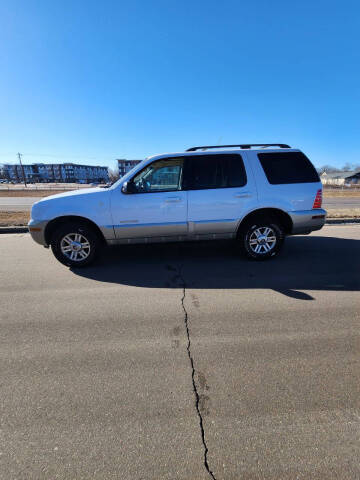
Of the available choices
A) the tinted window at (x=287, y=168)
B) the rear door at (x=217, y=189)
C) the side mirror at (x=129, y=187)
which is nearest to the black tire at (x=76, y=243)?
the side mirror at (x=129, y=187)

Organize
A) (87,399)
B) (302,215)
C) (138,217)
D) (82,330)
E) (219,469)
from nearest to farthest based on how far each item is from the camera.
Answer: (219,469) < (87,399) < (82,330) < (138,217) < (302,215)

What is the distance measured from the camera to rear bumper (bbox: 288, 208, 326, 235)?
436cm

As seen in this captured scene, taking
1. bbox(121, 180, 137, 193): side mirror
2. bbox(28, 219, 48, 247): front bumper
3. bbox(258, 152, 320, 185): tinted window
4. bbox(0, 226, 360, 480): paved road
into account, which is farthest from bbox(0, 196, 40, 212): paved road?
bbox(258, 152, 320, 185): tinted window

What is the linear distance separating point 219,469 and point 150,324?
1474mm

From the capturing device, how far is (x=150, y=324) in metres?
2.65

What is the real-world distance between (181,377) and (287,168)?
3949mm

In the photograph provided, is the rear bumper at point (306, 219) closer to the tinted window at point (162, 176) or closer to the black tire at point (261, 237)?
the black tire at point (261, 237)

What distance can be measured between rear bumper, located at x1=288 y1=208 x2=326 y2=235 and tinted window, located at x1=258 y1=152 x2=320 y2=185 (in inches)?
23.0

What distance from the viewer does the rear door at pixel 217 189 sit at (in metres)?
4.17

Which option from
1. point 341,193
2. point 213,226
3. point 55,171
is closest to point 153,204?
point 213,226

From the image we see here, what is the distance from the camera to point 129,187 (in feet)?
13.1

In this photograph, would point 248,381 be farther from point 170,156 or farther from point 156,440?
point 170,156

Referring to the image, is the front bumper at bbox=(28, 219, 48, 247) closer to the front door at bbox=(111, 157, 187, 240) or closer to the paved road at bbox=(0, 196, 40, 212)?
the front door at bbox=(111, 157, 187, 240)

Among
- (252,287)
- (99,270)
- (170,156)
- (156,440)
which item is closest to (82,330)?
(156,440)
